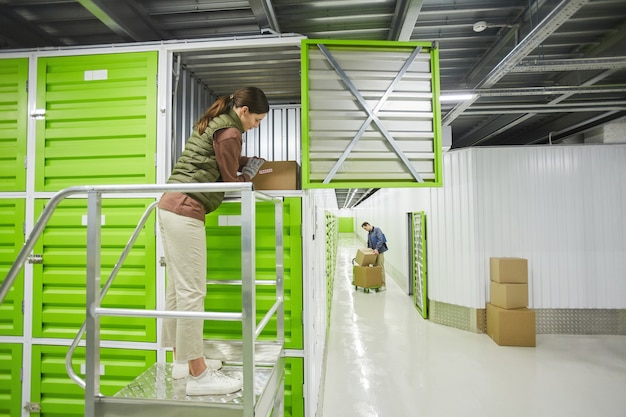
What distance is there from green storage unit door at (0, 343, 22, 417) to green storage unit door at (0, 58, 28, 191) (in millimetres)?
1452

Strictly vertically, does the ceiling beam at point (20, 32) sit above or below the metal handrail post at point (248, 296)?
above

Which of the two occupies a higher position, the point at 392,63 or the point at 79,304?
the point at 392,63

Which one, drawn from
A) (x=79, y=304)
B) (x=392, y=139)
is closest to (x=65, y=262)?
(x=79, y=304)

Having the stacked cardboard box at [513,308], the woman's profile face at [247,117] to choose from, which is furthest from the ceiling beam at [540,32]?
the stacked cardboard box at [513,308]

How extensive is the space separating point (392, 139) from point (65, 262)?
3104mm

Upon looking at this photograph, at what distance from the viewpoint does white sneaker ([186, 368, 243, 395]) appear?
1.71 metres

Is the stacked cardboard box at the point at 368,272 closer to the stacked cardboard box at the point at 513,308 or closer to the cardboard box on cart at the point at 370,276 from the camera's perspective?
the cardboard box on cart at the point at 370,276

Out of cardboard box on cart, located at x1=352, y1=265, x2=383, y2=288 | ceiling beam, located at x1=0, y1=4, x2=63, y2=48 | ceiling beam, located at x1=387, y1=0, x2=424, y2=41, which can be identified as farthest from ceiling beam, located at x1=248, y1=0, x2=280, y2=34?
cardboard box on cart, located at x1=352, y1=265, x2=383, y2=288

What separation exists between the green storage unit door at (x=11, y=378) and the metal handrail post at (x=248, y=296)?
2643 millimetres

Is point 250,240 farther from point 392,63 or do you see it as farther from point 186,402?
point 392,63

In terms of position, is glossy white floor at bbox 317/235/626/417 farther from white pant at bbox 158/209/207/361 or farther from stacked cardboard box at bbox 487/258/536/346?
white pant at bbox 158/209/207/361

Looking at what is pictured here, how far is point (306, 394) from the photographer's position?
262cm

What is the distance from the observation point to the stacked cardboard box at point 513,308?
524 centimetres

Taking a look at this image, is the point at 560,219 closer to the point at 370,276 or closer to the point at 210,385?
the point at 370,276
